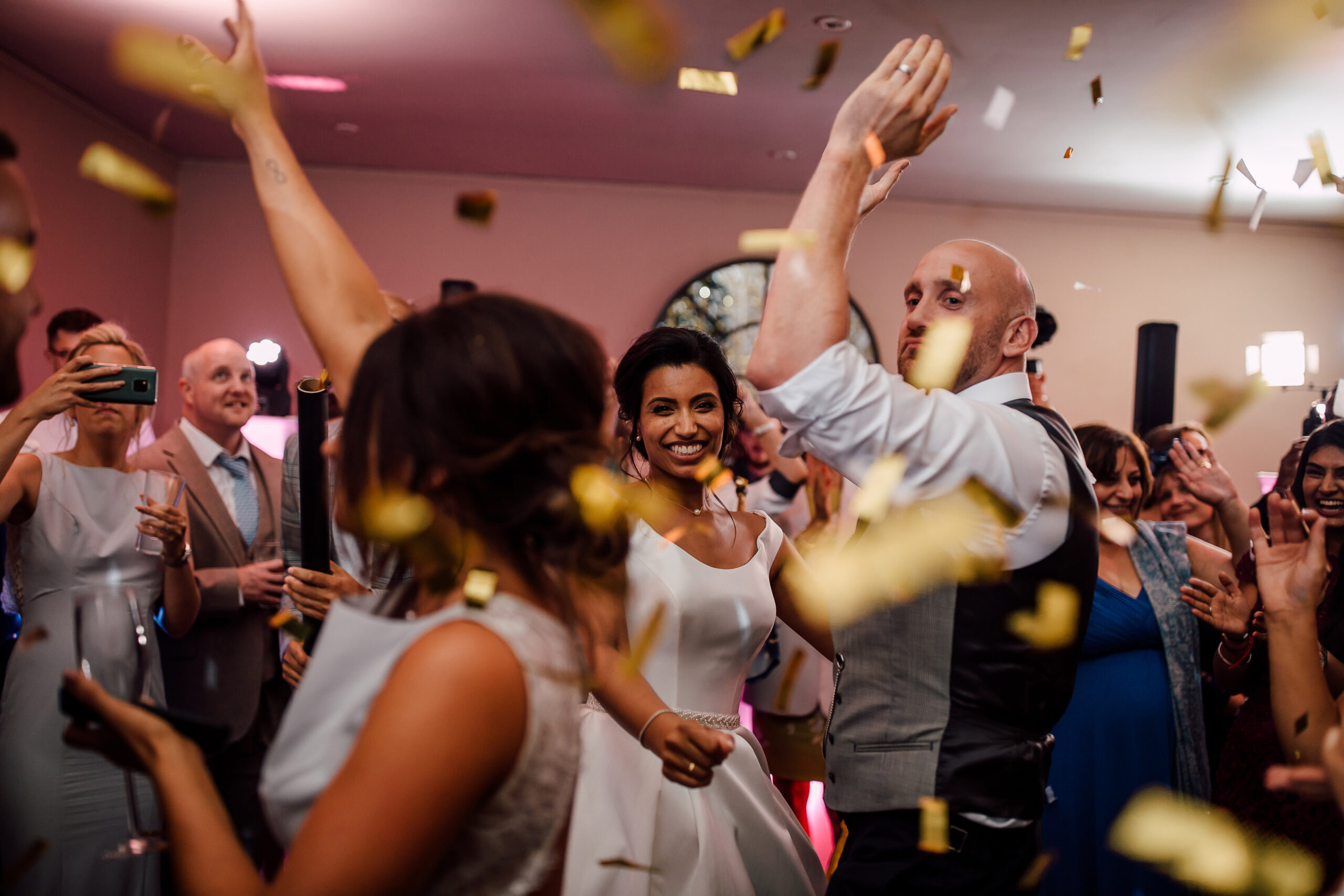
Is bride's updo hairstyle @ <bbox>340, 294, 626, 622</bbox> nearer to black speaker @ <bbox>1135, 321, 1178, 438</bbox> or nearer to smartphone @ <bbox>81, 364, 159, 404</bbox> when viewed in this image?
smartphone @ <bbox>81, 364, 159, 404</bbox>

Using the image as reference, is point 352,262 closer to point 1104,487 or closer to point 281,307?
point 1104,487

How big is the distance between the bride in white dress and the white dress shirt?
17.0 inches

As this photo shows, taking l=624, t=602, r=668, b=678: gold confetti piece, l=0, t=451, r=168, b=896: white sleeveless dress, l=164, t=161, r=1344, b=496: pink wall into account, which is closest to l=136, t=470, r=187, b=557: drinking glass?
l=0, t=451, r=168, b=896: white sleeveless dress

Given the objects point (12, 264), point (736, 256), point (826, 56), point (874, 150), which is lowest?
point (12, 264)

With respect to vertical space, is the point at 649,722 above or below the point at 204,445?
below

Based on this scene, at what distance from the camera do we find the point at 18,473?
236 centimetres

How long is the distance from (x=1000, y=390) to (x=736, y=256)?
4.93 meters

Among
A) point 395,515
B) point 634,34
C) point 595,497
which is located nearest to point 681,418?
point 595,497

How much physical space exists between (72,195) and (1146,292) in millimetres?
6693

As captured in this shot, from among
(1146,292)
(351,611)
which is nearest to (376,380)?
(351,611)

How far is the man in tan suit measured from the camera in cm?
275

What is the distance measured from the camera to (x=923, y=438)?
1168 mm

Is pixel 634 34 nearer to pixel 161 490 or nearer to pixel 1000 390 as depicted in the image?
pixel 161 490

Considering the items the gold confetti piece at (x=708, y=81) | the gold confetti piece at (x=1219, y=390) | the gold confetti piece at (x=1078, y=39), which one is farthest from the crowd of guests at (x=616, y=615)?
the gold confetti piece at (x=1219, y=390)
